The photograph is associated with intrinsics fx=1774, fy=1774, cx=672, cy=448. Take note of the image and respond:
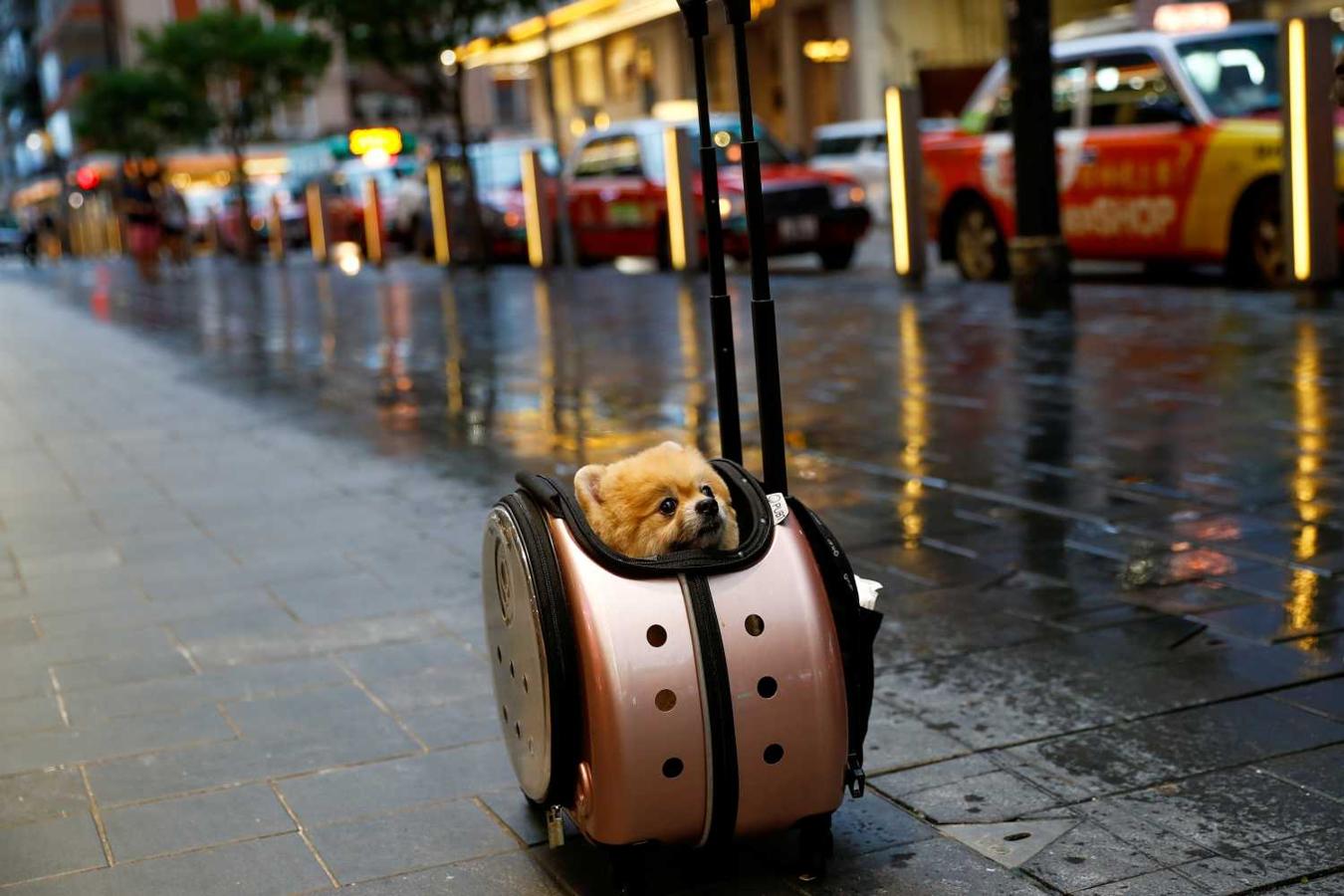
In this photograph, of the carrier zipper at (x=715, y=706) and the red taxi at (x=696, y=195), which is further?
the red taxi at (x=696, y=195)

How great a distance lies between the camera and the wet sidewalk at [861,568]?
3.35 metres

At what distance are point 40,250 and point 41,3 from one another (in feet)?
128

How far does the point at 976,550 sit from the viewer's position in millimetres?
5637

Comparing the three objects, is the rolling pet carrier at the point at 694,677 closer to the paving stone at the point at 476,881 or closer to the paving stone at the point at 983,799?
the paving stone at the point at 476,881

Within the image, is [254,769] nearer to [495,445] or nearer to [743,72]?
[743,72]

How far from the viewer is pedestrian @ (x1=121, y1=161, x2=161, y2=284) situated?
30.1m

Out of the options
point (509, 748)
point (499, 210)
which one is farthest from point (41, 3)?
point (509, 748)

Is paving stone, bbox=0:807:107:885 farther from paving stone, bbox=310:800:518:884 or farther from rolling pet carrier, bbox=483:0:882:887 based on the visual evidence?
rolling pet carrier, bbox=483:0:882:887

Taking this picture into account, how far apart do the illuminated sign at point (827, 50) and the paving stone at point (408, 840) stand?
117 ft

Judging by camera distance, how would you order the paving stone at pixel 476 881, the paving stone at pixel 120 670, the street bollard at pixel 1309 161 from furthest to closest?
1. the street bollard at pixel 1309 161
2. the paving stone at pixel 120 670
3. the paving stone at pixel 476 881

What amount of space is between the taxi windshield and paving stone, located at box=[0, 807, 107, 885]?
11060 mm

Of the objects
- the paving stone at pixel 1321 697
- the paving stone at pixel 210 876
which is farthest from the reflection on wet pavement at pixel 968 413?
the paving stone at pixel 210 876

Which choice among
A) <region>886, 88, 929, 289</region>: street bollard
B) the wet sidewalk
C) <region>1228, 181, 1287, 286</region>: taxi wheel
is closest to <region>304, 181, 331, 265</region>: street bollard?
<region>886, 88, 929, 289</region>: street bollard

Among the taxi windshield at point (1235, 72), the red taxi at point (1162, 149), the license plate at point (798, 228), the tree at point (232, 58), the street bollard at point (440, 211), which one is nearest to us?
the red taxi at point (1162, 149)
